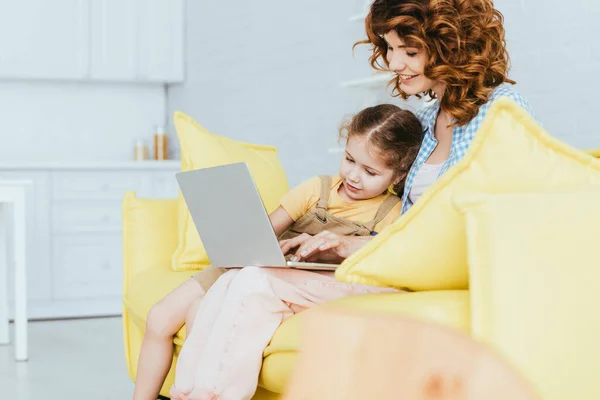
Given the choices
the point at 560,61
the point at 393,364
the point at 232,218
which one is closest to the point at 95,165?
the point at 560,61

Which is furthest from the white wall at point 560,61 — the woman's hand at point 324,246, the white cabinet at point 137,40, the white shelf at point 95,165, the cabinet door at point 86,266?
the white cabinet at point 137,40

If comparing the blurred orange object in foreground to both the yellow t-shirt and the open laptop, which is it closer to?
the open laptop

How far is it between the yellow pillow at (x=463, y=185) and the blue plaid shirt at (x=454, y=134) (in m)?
0.54

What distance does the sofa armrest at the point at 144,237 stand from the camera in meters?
2.72

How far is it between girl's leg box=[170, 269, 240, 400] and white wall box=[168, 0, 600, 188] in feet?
3.72

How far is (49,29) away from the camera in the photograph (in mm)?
4973

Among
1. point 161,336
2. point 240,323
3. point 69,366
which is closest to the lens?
point 240,323

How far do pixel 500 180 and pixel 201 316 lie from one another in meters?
0.76

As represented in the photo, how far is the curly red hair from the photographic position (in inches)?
74.7

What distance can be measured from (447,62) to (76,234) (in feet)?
10.7

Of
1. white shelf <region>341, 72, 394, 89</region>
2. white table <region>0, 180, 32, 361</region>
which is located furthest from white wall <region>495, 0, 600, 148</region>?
white table <region>0, 180, 32, 361</region>

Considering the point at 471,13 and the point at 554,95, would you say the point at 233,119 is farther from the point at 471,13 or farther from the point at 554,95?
the point at 471,13

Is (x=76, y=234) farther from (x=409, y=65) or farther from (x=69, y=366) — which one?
(x=409, y=65)

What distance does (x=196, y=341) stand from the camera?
177 centimetres
